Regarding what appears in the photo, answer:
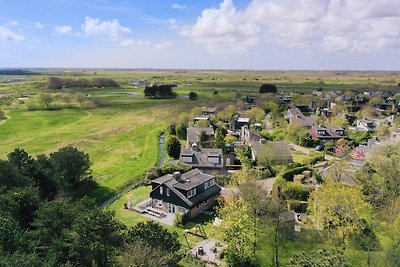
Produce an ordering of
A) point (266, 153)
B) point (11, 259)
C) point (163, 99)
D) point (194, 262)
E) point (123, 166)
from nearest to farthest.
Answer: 1. point (11, 259)
2. point (194, 262)
3. point (266, 153)
4. point (123, 166)
5. point (163, 99)

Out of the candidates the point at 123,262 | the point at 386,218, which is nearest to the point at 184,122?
the point at 386,218

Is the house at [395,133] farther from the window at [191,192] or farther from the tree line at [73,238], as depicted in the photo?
the tree line at [73,238]

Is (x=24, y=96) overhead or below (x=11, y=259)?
below

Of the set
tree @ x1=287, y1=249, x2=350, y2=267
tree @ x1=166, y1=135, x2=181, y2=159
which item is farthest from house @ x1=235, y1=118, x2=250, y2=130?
tree @ x1=287, y1=249, x2=350, y2=267

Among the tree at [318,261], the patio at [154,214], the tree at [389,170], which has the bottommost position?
the patio at [154,214]

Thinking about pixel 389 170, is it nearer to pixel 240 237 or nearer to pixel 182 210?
pixel 240 237

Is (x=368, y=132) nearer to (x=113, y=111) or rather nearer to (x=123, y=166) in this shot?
(x=123, y=166)

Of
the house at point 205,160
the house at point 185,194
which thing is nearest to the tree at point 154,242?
the house at point 185,194
